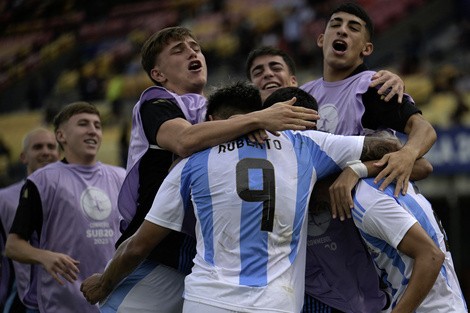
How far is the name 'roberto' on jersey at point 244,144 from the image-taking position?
4586 mm

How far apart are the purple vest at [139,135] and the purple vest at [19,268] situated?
77.6 inches

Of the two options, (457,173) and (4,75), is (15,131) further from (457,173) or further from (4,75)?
(457,173)

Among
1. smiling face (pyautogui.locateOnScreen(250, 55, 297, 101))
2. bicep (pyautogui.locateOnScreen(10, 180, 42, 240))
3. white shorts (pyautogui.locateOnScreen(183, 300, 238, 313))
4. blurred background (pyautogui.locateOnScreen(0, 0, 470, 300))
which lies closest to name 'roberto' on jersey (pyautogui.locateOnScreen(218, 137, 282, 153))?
white shorts (pyautogui.locateOnScreen(183, 300, 238, 313))

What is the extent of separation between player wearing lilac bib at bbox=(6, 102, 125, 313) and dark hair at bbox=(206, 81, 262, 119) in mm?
2329

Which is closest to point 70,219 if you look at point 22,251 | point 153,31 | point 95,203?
point 95,203

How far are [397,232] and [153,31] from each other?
1995cm

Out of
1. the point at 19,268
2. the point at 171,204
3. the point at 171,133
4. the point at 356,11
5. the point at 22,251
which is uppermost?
the point at 356,11

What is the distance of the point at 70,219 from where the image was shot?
6973 mm

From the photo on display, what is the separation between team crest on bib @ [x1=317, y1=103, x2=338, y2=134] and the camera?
548 centimetres

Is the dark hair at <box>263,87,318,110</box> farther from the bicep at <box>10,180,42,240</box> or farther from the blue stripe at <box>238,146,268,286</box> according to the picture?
the bicep at <box>10,180,42,240</box>

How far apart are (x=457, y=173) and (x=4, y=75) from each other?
43.8 ft

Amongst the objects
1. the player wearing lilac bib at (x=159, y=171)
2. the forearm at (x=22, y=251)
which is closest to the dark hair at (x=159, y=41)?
the player wearing lilac bib at (x=159, y=171)

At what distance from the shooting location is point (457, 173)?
1535 cm

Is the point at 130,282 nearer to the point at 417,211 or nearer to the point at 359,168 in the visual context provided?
the point at 359,168
